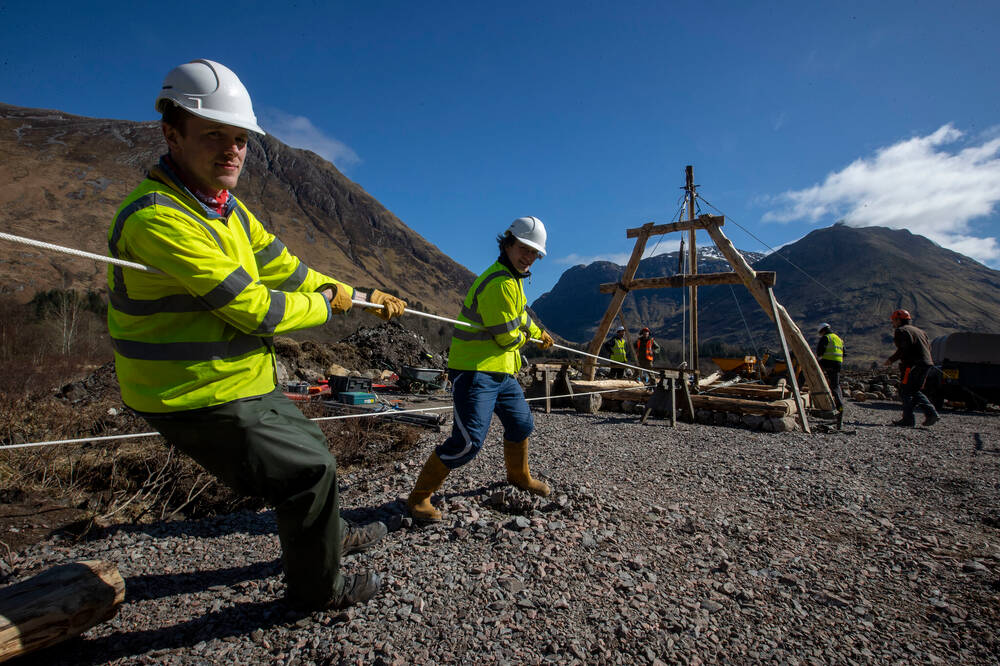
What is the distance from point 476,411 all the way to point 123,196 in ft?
331

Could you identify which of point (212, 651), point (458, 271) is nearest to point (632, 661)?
point (212, 651)

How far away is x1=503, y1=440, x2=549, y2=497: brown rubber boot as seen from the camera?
3.90 meters

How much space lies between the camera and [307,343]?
1465cm

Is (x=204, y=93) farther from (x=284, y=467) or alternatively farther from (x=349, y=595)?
(x=349, y=595)

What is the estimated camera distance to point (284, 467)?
1987 millimetres

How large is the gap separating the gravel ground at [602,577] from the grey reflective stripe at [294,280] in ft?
4.98

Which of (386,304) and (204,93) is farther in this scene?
(386,304)

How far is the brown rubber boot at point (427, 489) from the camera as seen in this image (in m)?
3.45

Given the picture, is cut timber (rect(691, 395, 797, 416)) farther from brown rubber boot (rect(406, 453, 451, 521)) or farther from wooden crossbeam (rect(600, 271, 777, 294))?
brown rubber boot (rect(406, 453, 451, 521))

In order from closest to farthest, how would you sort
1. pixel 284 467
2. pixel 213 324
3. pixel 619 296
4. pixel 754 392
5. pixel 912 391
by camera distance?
pixel 213 324
pixel 284 467
pixel 912 391
pixel 754 392
pixel 619 296

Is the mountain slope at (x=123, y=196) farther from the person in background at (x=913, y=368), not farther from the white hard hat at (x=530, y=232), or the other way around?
the person in background at (x=913, y=368)

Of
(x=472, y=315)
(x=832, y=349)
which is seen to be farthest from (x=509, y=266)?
→ (x=832, y=349)

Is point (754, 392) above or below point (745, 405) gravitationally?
above

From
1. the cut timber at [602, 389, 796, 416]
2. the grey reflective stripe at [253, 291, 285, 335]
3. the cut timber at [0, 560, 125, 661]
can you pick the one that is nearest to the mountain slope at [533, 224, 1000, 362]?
the cut timber at [602, 389, 796, 416]
